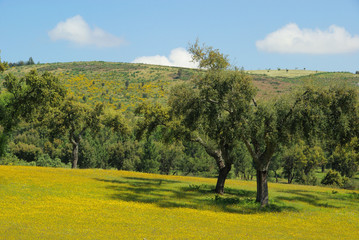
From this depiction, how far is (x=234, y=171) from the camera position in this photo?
110000mm

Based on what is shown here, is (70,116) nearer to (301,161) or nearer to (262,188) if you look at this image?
(262,188)

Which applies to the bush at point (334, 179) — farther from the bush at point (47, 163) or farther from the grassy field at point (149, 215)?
the bush at point (47, 163)

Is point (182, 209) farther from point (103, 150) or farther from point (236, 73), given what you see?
point (103, 150)

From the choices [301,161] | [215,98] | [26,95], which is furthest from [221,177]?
[301,161]

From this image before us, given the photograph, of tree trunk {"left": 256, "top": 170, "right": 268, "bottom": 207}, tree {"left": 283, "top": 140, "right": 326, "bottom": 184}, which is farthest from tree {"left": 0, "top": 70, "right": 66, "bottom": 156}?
tree {"left": 283, "top": 140, "right": 326, "bottom": 184}

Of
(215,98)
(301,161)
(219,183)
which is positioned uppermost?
(215,98)

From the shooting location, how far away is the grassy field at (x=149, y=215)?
18927 mm

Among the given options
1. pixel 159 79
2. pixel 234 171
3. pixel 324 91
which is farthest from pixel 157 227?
pixel 159 79

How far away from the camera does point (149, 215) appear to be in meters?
24.3

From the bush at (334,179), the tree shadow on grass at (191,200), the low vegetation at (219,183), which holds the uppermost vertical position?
the low vegetation at (219,183)

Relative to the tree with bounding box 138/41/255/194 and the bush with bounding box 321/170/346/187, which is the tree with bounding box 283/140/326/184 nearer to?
the bush with bounding box 321/170/346/187

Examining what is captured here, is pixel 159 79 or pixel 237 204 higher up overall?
pixel 159 79

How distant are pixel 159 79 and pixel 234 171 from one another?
100776mm

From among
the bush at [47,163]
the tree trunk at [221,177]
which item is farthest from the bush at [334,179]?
the bush at [47,163]
